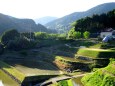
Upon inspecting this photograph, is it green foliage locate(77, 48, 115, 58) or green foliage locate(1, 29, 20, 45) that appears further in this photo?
green foliage locate(1, 29, 20, 45)

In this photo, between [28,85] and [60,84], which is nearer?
[60,84]

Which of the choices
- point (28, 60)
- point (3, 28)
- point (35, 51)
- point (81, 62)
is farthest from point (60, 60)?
point (3, 28)

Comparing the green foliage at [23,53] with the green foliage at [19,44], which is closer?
the green foliage at [23,53]

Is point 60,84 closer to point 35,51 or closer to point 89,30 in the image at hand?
point 35,51

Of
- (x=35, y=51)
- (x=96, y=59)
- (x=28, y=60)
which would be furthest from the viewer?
(x=35, y=51)

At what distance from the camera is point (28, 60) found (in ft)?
204

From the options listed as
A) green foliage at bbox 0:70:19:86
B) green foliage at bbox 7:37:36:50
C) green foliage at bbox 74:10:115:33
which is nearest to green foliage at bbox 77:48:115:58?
green foliage at bbox 0:70:19:86

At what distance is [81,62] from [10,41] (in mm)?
30631

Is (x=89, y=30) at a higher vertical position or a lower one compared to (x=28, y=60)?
higher

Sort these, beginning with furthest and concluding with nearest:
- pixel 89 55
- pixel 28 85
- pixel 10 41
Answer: pixel 10 41, pixel 89 55, pixel 28 85

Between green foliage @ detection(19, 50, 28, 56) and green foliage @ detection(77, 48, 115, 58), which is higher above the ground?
green foliage @ detection(77, 48, 115, 58)

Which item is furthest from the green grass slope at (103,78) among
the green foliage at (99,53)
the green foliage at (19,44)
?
the green foliage at (19,44)

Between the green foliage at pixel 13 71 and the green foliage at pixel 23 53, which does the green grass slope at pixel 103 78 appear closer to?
the green foliage at pixel 13 71

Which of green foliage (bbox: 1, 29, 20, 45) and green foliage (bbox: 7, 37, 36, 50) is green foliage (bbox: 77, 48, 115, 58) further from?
green foliage (bbox: 1, 29, 20, 45)
